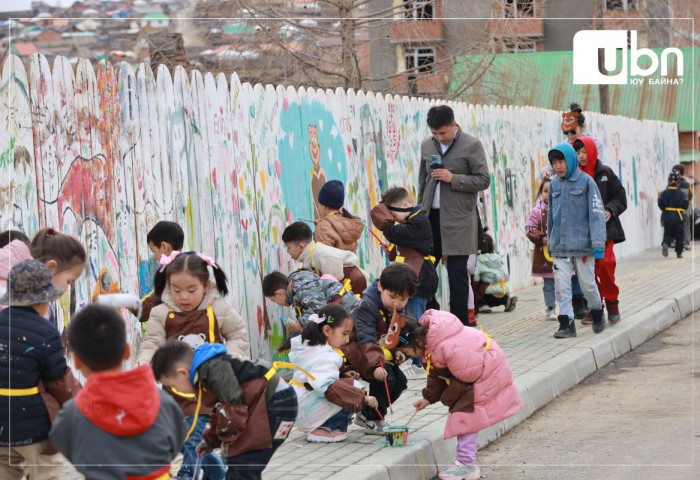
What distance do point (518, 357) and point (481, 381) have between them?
3616mm

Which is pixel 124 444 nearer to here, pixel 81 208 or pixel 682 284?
pixel 81 208

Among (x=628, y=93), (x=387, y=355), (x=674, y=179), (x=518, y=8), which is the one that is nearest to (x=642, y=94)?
(x=628, y=93)

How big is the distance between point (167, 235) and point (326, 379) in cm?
137

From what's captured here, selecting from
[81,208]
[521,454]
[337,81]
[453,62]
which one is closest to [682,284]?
[453,62]

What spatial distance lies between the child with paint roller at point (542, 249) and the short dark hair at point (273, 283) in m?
4.15

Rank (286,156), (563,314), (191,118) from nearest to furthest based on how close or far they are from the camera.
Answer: (191,118), (286,156), (563,314)

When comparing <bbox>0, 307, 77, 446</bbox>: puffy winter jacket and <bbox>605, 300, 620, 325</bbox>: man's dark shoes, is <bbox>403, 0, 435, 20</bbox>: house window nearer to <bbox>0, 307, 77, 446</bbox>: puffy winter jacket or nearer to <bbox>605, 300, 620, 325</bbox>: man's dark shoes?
<bbox>605, 300, 620, 325</bbox>: man's dark shoes

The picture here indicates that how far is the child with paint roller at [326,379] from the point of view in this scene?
22.7 feet

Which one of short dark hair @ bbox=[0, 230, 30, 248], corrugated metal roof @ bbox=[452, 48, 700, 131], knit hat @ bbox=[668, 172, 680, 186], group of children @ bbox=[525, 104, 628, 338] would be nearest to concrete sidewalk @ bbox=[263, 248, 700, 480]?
group of children @ bbox=[525, 104, 628, 338]

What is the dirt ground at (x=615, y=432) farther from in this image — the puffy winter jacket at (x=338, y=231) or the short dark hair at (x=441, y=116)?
the short dark hair at (x=441, y=116)

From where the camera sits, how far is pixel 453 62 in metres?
17.1

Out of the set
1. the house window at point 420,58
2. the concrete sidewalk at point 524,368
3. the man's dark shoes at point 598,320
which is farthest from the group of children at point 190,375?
the house window at point 420,58

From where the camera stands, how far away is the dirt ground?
6.81 meters

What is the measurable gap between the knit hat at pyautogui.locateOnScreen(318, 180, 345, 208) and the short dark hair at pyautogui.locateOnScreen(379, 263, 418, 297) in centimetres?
213
